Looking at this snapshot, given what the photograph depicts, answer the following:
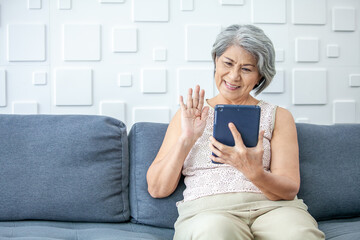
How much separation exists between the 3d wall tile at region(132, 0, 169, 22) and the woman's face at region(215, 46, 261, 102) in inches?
25.1

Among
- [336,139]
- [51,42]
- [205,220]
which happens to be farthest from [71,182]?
[336,139]

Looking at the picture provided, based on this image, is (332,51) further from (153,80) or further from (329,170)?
(153,80)

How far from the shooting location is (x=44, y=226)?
1773mm

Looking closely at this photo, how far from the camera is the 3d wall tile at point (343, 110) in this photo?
2525 millimetres

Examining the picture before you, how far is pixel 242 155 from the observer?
1.53 m

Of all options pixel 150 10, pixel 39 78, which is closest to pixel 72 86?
pixel 39 78

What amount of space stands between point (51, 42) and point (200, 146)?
1039mm

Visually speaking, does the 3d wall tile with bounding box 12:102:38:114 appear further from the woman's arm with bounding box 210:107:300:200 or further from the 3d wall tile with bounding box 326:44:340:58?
the 3d wall tile with bounding box 326:44:340:58

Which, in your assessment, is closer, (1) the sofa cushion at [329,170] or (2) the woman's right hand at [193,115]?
(2) the woman's right hand at [193,115]

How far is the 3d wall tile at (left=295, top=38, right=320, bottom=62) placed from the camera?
8.08ft

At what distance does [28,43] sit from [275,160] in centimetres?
139

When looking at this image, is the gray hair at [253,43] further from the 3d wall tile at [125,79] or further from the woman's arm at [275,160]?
the 3d wall tile at [125,79]

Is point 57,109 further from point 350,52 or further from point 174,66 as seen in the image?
point 350,52

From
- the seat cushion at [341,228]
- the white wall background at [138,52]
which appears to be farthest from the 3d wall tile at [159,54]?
the seat cushion at [341,228]
